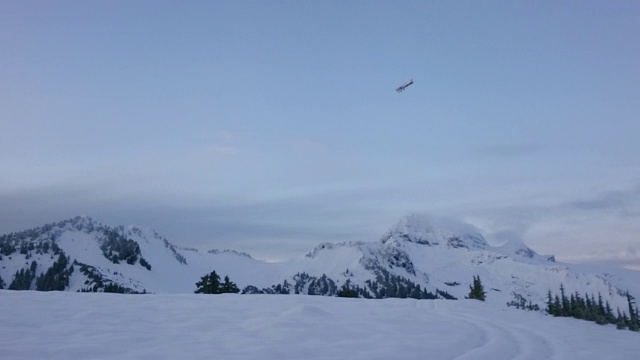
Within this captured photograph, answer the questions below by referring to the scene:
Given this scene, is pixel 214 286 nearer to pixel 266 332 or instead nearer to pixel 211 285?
pixel 211 285

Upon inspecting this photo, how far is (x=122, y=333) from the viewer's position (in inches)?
584

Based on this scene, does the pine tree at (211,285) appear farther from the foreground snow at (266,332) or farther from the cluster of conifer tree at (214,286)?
the foreground snow at (266,332)

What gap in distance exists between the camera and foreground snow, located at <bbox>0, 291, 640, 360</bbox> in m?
12.6

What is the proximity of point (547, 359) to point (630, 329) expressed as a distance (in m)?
12.6

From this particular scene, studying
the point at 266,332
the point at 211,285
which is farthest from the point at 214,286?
the point at 266,332

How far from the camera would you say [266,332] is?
15680mm

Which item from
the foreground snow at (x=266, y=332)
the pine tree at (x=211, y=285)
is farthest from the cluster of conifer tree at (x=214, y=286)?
the foreground snow at (x=266, y=332)

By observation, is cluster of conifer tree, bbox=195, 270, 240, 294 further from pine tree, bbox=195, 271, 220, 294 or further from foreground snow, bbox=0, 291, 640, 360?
foreground snow, bbox=0, 291, 640, 360

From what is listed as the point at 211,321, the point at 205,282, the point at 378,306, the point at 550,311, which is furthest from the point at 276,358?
the point at 205,282

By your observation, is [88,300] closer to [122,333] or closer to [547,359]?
[122,333]

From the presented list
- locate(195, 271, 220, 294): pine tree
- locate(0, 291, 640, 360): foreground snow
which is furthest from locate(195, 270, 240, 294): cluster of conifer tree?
locate(0, 291, 640, 360): foreground snow

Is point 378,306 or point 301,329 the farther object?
point 378,306

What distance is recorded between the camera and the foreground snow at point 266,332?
1260 cm

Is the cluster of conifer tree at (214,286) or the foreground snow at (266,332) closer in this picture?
the foreground snow at (266,332)
